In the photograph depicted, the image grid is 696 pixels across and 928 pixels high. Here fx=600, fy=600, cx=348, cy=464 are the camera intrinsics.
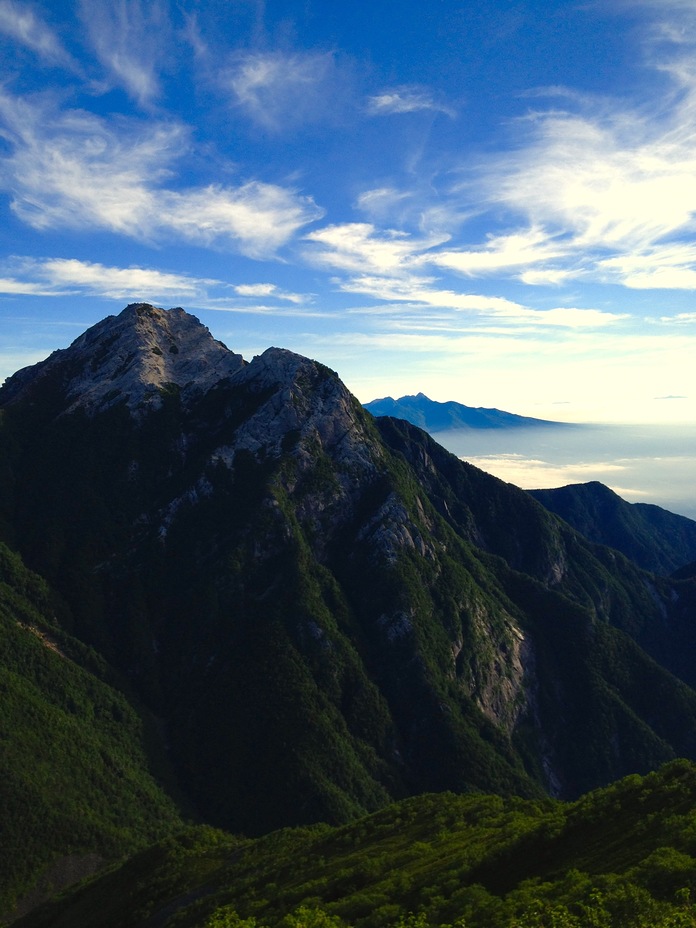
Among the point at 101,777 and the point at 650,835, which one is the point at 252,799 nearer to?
the point at 101,777

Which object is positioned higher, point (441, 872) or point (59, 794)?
point (441, 872)

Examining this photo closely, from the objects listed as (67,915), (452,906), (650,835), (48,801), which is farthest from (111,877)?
(650,835)

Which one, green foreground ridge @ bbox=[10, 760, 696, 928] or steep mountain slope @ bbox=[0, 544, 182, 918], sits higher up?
green foreground ridge @ bbox=[10, 760, 696, 928]

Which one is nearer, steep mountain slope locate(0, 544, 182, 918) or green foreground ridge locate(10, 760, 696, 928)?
green foreground ridge locate(10, 760, 696, 928)

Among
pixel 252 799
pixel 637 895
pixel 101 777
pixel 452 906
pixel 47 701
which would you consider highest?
pixel 637 895

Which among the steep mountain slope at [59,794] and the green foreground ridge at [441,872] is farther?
the steep mountain slope at [59,794]

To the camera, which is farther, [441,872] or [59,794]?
[59,794]

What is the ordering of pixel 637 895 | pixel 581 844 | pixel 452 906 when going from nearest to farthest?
1. pixel 637 895
2. pixel 452 906
3. pixel 581 844

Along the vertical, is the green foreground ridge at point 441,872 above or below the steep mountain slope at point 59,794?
above
